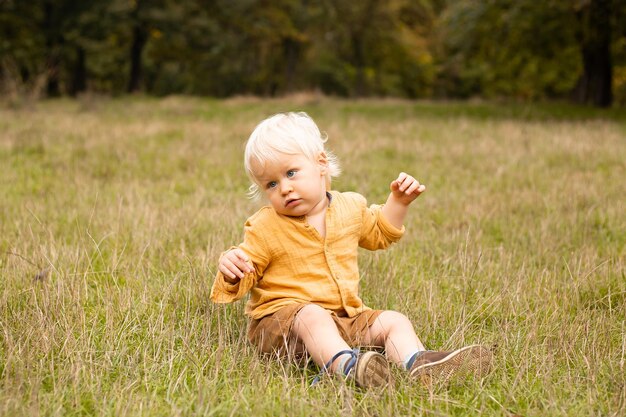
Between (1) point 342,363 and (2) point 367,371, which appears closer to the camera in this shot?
(2) point 367,371

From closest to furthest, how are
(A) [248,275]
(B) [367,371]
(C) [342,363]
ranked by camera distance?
(B) [367,371]
(C) [342,363]
(A) [248,275]

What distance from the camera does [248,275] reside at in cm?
278

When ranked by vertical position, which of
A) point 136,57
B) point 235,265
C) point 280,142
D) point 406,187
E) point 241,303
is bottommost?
point 241,303

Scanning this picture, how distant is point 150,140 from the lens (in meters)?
9.64

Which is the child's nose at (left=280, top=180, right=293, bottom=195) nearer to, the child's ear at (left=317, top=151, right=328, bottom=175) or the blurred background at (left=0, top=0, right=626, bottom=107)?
the child's ear at (left=317, top=151, right=328, bottom=175)

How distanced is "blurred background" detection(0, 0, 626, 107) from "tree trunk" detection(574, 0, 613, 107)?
0.16ft

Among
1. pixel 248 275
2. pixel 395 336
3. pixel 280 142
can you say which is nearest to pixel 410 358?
pixel 395 336

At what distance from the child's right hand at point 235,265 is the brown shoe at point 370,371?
1.92ft

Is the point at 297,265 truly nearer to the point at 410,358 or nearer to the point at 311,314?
the point at 311,314

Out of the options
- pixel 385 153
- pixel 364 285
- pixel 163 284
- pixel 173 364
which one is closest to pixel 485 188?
pixel 385 153

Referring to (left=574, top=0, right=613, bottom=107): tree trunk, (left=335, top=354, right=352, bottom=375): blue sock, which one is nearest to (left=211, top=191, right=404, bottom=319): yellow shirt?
(left=335, top=354, right=352, bottom=375): blue sock

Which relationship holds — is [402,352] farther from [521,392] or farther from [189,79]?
[189,79]

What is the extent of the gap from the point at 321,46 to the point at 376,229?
33.5 m

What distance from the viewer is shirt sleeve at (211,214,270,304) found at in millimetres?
2766
